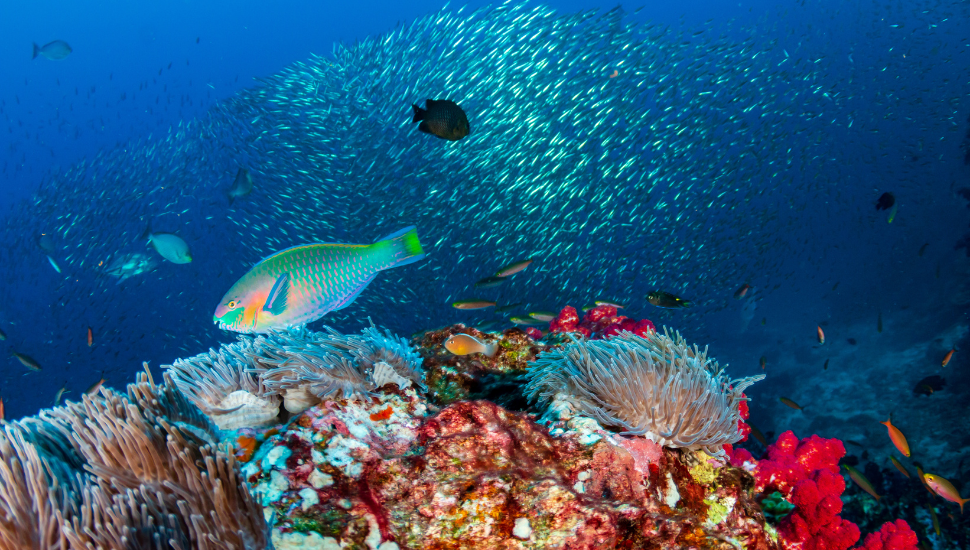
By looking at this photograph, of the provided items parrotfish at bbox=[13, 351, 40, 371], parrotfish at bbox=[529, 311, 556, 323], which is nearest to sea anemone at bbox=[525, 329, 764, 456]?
parrotfish at bbox=[529, 311, 556, 323]

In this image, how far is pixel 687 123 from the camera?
470 inches

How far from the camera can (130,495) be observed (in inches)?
44.9

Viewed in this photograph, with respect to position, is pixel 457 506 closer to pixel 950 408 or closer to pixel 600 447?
pixel 600 447

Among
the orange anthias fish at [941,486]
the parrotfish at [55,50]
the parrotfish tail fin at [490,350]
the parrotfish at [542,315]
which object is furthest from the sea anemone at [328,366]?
the parrotfish at [55,50]

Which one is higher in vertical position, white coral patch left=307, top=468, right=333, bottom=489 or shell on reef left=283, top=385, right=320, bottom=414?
shell on reef left=283, top=385, right=320, bottom=414

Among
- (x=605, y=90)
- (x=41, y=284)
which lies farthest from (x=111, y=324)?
(x=605, y=90)

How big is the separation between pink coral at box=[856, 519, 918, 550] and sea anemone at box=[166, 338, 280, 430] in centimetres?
417

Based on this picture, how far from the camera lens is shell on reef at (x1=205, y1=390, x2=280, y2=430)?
2102 mm

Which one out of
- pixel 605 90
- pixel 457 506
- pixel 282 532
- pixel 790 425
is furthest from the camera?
pixel 790 425

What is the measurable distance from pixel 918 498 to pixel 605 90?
1274cm

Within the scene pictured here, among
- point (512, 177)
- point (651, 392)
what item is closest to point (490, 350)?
point (651, 392)

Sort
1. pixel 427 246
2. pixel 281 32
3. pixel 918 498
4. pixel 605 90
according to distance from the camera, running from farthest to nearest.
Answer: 1. pixel 281 32
2. pixel 427 246
3. pixel 605 90
4. pixel 918 498

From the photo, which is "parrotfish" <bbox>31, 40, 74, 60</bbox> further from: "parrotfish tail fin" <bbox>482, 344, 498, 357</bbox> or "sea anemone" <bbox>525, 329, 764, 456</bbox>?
"sea anemone" <bbox>525, 329, 764, 456</bbox>

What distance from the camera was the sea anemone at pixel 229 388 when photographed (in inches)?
83.7
